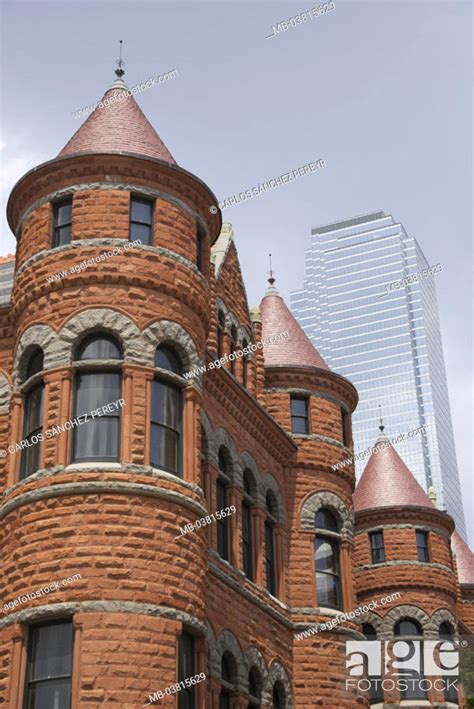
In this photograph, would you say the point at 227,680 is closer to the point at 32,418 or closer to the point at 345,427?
the point at 32,418

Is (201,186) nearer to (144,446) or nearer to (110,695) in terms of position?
(144,446)

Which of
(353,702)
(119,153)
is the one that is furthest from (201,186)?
(353,702)

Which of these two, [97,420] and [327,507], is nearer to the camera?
[97,420]

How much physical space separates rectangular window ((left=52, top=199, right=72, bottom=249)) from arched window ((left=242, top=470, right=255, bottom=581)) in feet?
27.4

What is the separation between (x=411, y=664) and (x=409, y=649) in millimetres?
1747

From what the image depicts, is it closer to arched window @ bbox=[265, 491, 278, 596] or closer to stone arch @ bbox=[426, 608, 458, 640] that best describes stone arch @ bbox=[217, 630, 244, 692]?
arched window @ bbox=[265, 491, 278, 596]

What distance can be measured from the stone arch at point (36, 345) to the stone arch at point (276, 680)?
9.90 meters

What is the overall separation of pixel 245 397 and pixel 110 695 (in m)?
10.9

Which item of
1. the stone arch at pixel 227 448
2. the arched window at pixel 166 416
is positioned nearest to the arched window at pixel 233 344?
the stone arch at pixel 227 448

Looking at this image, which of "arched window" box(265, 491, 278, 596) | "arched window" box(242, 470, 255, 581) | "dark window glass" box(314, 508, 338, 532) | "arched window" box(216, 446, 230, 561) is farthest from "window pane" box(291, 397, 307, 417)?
"arched window" box(216, 446, 230, 561)

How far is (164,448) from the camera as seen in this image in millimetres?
20625

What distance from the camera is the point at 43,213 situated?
2252cm

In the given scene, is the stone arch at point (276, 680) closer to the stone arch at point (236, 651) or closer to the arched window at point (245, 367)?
the stone arch at point (236, 651)

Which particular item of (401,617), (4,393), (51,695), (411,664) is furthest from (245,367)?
(411,664)
